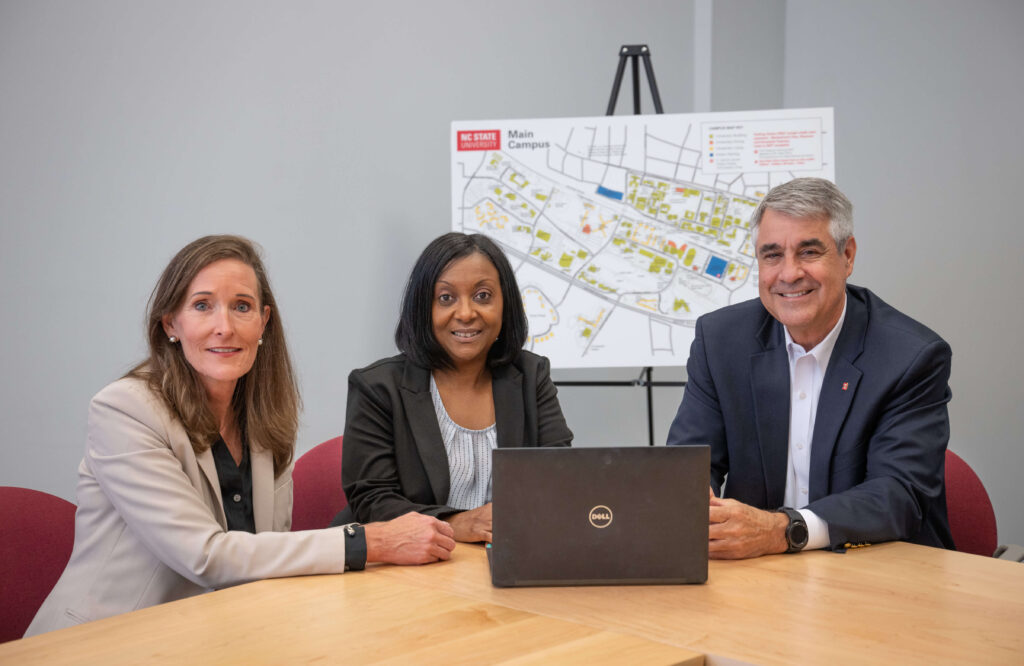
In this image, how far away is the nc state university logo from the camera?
1.47 metres

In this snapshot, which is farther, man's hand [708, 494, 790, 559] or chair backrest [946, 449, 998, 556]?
chair backrest [946, 449, 998, 556]

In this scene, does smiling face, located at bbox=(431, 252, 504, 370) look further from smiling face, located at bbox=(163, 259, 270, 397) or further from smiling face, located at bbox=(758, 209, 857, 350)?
smiling face, located at bbox=(758, 209, 857, 350)

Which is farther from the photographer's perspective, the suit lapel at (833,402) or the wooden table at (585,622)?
the suit lapel at (833,402)

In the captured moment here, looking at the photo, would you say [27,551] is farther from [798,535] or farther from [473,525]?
[798,535]

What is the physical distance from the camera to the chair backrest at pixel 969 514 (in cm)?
233

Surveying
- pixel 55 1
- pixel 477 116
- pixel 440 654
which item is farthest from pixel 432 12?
pixel 440 654

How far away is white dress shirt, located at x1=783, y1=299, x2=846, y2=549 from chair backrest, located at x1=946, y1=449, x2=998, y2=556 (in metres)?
0.48

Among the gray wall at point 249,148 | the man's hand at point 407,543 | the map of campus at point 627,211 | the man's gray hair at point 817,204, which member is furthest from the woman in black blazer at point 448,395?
the gray wall at point 249,148

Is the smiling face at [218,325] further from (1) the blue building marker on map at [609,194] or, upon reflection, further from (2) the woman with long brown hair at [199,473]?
(1) the blue building marker on map at [609,194]

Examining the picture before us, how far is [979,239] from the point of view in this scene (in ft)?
12.8

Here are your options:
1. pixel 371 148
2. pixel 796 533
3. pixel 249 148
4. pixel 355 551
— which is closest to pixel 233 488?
pixel 355 551

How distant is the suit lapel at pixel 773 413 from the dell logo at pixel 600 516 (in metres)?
0.85

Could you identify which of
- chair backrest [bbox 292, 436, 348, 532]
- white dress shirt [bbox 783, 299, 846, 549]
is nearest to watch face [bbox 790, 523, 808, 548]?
white dress shirt [bbox 783, 299, 846, 549]

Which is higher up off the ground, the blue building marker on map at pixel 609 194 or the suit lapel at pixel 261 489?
the blue building marker on map at pixel 609 194
